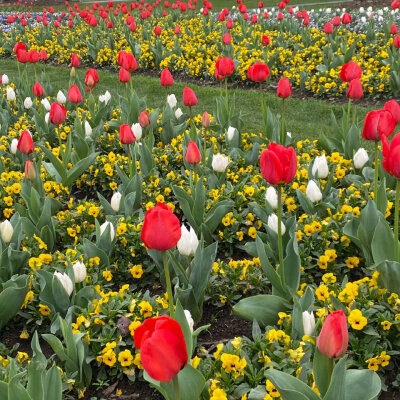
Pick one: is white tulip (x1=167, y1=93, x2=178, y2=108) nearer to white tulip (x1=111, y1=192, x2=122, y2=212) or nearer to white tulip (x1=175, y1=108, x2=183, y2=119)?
white tulip (x1=175, y1=108, x2=183, y2=119)

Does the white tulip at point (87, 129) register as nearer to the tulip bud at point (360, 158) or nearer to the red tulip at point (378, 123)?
the tulip bud at point (360, 158)

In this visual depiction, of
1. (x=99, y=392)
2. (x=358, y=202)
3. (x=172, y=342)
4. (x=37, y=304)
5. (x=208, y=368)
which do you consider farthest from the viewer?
(x=358, y=202)

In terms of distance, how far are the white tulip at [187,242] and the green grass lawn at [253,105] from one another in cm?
285

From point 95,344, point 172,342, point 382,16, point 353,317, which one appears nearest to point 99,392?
point 95,344

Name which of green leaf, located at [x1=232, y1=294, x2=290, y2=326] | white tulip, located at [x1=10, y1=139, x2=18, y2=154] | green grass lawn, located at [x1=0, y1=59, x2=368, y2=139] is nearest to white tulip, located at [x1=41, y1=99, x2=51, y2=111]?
white tulip, located at [x1=10, y1=139, x2=18, y2=154]

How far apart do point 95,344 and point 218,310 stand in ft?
2.42

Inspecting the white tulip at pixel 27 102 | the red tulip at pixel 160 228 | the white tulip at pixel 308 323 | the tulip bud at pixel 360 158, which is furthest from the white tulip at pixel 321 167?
the white tulip at pixel 27 102

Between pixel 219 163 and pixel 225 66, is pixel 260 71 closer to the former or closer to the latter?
pixel 225 66

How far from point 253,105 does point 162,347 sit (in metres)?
5.89

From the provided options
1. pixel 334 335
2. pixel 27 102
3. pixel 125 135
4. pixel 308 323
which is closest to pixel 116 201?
pixel 125 135

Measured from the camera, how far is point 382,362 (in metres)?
2.39

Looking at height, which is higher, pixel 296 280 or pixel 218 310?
pixel 296 280

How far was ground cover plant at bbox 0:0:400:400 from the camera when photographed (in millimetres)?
→ 2066

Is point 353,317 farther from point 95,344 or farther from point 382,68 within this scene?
point 382,68
